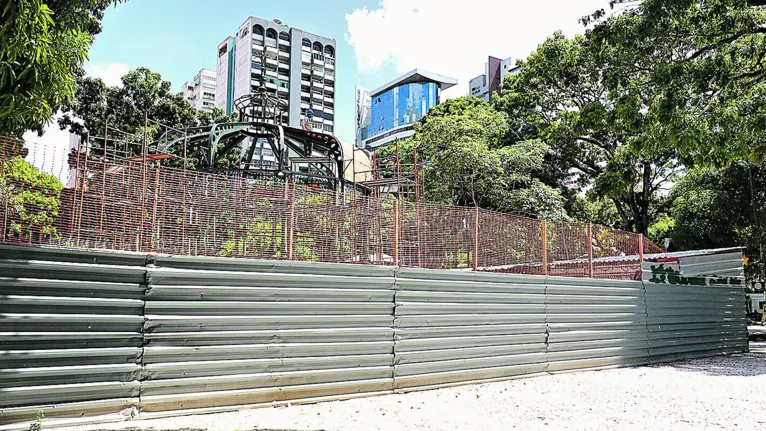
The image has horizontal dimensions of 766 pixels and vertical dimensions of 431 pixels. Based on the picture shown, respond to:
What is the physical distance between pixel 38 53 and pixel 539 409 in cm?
649

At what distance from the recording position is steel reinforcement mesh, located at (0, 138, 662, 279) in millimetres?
5703

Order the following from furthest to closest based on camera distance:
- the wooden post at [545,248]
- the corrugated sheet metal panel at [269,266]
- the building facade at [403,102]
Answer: the building facade at [403,102] → the wooden post at [545,248] → the corrugated sheet metal panel at [269,266]

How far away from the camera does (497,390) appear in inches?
Result: 332

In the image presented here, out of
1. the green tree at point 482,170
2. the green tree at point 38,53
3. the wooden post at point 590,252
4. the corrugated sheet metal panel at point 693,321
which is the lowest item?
the corrugated sheet metal panel at point 693,321

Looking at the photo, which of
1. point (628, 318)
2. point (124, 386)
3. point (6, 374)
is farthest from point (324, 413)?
point (628, 318)

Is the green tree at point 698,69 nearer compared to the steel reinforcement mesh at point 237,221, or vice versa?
the steel reinforcement mesh at point 237,221

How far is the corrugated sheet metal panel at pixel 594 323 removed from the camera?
9.95 meters

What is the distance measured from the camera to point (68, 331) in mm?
5648

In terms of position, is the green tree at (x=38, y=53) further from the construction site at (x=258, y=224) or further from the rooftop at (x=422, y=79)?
the rooftop at (x=422, y=79)

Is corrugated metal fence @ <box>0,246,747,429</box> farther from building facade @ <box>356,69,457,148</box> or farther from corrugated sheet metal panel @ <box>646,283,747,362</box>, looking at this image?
building facade @ <box>356,69,457,148</box>

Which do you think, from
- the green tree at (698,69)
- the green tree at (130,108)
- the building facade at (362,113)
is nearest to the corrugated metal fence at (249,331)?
the green tree at (698,69)

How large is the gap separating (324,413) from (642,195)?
23317mm

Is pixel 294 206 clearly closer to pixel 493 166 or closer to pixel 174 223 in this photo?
pixel 174 223

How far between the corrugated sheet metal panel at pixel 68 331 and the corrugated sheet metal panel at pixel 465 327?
11.3 ft
